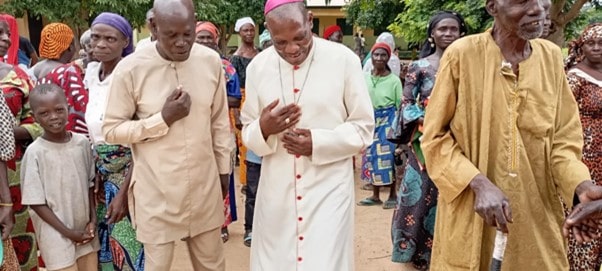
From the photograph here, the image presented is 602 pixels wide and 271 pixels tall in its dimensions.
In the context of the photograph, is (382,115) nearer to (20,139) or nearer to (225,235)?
(225,235)

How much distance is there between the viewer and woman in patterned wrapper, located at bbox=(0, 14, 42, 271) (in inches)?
125

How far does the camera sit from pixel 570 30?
29.7 ft

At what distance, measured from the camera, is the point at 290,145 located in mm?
2652

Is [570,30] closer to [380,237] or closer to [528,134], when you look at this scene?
[380,237]

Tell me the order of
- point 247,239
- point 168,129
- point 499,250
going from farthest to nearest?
1. point 247,239
2. point 168,129
3. point 499,250

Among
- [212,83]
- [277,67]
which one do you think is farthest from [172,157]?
[277,67]

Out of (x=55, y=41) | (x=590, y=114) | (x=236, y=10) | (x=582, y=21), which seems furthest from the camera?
(x=236, y=10)

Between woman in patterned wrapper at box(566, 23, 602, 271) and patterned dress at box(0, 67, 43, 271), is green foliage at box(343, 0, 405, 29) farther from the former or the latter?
patterned dress at box(0, 67, 43, 271)

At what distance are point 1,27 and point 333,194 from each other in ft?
8.99

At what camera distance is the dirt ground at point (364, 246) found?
15.3 feet

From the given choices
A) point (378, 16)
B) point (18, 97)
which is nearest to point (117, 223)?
point (18, 97)

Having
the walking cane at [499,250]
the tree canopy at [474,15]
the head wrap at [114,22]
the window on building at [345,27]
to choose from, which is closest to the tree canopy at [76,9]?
the tree canopy at [474,15]

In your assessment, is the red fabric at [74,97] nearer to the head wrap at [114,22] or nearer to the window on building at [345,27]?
the head wrap at [114,22]

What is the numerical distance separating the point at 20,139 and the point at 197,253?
128 centimetres
